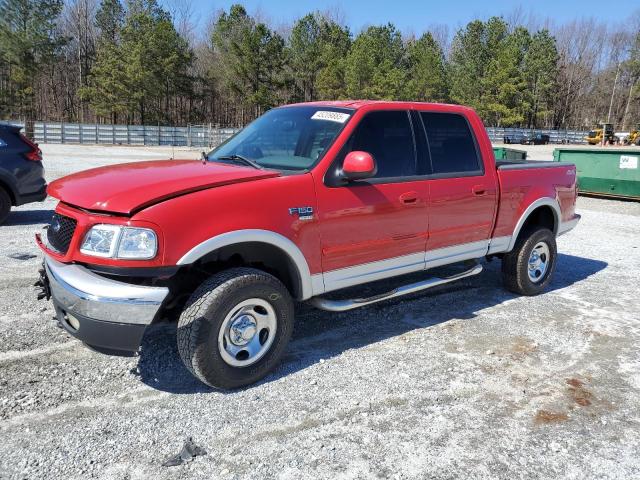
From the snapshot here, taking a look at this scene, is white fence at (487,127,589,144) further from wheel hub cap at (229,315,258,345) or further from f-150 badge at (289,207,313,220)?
wheel hub cap at (229,315,258,345)

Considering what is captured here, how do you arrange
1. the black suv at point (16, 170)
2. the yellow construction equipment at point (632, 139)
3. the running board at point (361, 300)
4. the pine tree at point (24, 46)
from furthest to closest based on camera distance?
the yellow construction equipment at point (632, 139)
the pine tree at point (24, 46)
the black suv at point (16, 170)
the running board at point (361, 300)

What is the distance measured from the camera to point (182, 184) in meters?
3.27

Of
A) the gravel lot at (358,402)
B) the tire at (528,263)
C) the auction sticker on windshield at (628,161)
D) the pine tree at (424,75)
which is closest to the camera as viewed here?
the gravel lot at (358,402)

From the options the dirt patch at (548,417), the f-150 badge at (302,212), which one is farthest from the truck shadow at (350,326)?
the dirt patch at (548,417)

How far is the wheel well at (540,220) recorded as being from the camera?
5711 mm

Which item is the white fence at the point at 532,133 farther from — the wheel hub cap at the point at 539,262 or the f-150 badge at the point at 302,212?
the f-150 badge at the point at 302,212

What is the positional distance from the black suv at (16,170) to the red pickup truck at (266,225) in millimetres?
5124

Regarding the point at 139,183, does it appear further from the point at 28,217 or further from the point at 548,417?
the point at 28,217

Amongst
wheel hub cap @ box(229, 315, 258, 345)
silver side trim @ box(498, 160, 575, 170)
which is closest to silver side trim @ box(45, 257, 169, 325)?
wheel hub cap @ box(229, 315, 258, 345)

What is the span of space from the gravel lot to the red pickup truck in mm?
428

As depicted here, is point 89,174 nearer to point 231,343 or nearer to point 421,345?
point 231,343

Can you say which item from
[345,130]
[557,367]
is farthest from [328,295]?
[557,367]

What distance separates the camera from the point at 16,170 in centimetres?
814

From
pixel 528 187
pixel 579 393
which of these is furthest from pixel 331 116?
pixel 579 393
